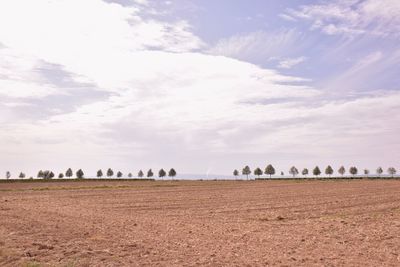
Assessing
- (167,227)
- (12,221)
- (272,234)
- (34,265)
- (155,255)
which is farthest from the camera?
(12,221)

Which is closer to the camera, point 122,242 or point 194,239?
point 122,242

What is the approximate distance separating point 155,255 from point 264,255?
3.70 metres

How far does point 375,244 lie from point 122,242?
9.78 meters

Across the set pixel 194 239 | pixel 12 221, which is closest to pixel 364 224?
pixel 194 239

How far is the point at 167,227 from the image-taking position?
20922 millimetres

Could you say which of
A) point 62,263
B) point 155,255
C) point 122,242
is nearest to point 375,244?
point 155,255

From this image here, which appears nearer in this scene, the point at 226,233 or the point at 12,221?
the point at 226,233

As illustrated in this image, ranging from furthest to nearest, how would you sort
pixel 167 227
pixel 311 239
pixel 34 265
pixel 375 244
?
pixel 167 227 < pixel 311 239 < pixel 375 244 < pixel 34 265

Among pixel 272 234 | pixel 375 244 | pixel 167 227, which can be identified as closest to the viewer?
pixel 375 244

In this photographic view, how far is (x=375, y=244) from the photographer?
1559cm

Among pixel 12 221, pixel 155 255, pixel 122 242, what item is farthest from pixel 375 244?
pixel 12 221

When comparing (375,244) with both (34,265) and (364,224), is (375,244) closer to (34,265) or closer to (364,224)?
(364,224)

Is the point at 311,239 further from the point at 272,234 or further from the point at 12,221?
the point at 12,221

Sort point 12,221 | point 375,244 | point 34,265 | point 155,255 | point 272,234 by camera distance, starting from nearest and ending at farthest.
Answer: point 34,265 → point 155,255 → point 375,244 → point 272,234 → point 12,221
